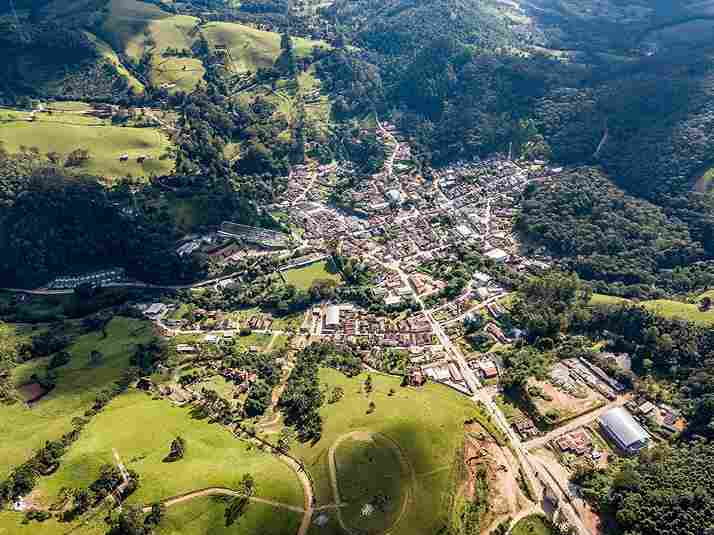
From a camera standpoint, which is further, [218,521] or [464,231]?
[464,231]

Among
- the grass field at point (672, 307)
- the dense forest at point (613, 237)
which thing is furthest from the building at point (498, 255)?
the grass field at point (672, 307)

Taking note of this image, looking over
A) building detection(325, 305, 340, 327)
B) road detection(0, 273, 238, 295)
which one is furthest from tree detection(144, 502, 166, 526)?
road detection(0, 273, 238, 295)

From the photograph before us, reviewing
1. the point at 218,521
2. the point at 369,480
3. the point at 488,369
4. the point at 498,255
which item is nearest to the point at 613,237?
the point at 498,255

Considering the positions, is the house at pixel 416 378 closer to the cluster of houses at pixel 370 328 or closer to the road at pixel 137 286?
the cluster of houses at pixel 370 328

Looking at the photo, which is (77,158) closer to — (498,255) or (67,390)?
(67,390)

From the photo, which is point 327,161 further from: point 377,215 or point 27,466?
point 27,466

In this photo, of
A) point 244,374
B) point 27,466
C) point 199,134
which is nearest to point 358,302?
point 244,374
